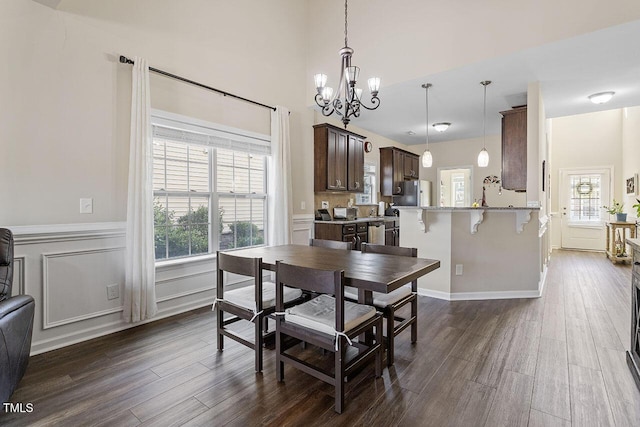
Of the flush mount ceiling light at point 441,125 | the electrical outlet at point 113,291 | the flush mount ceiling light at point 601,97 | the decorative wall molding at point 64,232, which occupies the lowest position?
the electrical outlet at point 113,291

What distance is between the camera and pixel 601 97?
14.5ft

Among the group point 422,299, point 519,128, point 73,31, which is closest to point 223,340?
point 422,299

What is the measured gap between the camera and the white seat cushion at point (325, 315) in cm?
181

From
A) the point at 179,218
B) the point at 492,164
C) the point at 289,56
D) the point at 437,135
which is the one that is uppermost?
the point at 289,56

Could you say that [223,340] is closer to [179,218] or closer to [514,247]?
[179,218]

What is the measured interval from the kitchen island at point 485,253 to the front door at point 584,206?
5.72m

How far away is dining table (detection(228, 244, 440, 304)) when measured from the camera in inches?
68.9

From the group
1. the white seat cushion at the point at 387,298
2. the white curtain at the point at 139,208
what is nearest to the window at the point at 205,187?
the white curtain at the point at 139,208

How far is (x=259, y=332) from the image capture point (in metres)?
2.15

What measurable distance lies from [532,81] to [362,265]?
3.61 m

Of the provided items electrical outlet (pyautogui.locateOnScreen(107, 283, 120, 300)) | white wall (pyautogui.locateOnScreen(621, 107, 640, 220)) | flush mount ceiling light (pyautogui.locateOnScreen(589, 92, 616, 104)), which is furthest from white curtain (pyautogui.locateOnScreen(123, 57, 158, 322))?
white wall (pyautogui.locateOnScreen(621, 107, 640, 220))

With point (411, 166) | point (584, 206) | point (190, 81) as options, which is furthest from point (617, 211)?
point (190, 81)

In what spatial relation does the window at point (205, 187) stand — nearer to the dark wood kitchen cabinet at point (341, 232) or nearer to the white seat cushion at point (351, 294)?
the dark wood kitchen cabinet at point (341, 232)

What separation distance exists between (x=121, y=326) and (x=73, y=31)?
2532mm
